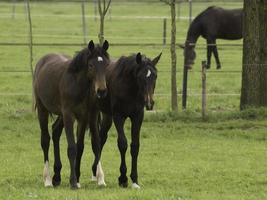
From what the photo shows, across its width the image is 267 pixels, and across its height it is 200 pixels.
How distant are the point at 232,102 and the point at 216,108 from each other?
1267 millimetres

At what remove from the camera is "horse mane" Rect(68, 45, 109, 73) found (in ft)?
31.8

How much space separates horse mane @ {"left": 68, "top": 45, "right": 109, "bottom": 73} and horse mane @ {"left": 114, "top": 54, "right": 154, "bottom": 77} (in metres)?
0.54

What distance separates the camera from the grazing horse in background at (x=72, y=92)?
966 centimetres

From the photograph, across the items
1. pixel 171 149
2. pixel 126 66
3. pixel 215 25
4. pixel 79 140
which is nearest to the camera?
pixel 126 66

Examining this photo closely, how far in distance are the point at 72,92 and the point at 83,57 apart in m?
0.46

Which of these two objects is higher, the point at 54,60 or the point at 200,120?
the point at 54,60

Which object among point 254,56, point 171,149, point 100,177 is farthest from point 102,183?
point 254,56

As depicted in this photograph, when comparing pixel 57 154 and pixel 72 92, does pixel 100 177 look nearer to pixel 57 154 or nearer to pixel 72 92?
pixel 57 154

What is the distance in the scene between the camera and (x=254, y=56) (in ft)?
55.8

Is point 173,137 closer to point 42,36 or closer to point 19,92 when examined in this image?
point 19,92

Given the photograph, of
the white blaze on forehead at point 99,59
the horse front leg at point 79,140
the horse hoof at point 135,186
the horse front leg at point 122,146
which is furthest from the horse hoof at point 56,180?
the white blaze on forehead at point 99,59

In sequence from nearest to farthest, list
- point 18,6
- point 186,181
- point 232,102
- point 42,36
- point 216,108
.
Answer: point 186,181, point 216,108, point 232,102, point 42,36, point 18,6

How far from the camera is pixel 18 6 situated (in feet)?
171

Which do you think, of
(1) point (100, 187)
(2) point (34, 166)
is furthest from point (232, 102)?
(1) point (100, 187)
